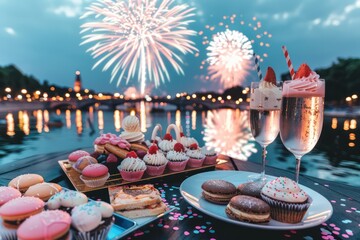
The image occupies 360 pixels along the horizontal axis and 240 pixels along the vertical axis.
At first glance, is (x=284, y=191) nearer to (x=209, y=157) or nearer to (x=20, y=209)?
(x=209, y=157)

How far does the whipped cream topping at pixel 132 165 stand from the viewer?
9.12 feet

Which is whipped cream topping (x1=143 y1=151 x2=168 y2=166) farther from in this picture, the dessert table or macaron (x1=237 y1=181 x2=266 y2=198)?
macaron (x1=237 y1=181 x2=266 y2=198)

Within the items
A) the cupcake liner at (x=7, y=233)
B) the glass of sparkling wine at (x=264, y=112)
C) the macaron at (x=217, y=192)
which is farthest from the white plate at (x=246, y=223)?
the cupcake liner at (x=7, y=233)

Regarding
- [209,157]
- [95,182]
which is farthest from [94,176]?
[209,157]

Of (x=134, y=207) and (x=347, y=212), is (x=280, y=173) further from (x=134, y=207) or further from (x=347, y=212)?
(x=134, y=207)

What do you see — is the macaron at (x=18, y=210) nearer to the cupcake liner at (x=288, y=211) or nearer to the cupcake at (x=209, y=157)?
the cupcake liner at (x=288, y=211)

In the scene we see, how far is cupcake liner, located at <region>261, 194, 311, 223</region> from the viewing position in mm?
1789

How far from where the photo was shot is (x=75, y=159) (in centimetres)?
328

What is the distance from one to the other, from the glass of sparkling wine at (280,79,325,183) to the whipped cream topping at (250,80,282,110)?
409mm

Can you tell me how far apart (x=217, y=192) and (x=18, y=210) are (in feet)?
4.49

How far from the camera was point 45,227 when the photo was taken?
4.40 feet

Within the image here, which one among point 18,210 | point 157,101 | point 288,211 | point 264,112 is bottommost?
point 288,211

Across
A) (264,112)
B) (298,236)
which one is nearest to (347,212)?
(298,236)

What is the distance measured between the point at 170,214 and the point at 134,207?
0.27 metres
